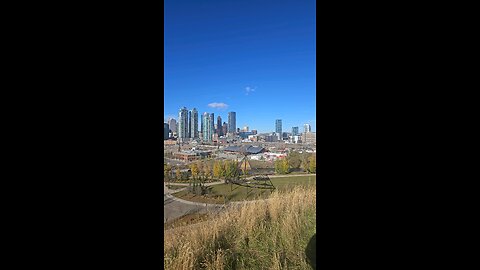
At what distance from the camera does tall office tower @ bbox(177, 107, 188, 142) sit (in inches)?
108

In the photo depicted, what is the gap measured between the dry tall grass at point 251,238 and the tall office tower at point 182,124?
884 mm

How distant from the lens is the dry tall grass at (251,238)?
2355mm

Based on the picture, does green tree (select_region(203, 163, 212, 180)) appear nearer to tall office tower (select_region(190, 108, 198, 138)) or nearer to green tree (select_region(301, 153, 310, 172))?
tall office tower (select_region(190, 108, 198, 138))

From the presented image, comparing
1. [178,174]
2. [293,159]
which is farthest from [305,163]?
[178,174]

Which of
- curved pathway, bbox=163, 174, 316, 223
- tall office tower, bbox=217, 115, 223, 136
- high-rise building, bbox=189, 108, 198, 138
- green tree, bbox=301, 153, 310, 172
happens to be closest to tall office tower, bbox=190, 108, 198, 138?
high-rise building, bbox=189, 108, 198, 138

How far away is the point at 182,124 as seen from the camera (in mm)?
2857

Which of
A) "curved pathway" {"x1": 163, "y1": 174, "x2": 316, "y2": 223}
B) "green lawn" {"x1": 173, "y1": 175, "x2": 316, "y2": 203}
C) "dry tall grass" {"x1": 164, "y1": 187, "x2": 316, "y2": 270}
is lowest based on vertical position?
"dry tall grass" {"x1": 164, "y1": 187, "x2": 316, "y2": 270}

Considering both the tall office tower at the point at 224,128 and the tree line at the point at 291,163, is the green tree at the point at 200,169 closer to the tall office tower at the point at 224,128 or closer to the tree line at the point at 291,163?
the tall office tower at the point at 224,128

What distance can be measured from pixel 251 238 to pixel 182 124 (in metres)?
1.34

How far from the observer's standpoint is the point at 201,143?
2.97 meters

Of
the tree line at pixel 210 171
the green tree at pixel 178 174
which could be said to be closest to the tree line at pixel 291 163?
the tree line at pixel 210 171

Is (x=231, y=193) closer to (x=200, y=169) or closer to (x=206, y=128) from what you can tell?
(x=200, y=169)

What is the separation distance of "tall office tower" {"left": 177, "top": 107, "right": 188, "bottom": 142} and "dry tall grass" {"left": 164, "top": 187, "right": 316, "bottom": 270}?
2.90 feet
